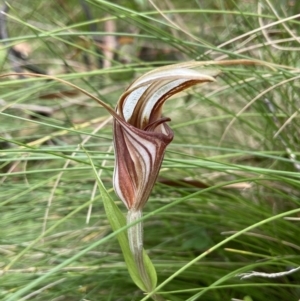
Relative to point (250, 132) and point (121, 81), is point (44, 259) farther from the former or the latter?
point (121, 81)

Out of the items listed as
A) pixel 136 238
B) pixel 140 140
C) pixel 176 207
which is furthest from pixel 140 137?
pixel 176 207

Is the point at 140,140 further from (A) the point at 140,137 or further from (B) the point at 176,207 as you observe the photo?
(B) the point at 176,207

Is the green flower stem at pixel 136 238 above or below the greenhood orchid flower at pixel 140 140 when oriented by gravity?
below

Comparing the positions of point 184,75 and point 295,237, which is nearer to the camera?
point 184,75

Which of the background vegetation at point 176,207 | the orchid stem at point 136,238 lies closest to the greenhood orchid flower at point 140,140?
the orchid stem at point 136,238

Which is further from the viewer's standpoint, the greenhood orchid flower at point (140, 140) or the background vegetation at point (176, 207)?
the background vegetation at point (176, 207)

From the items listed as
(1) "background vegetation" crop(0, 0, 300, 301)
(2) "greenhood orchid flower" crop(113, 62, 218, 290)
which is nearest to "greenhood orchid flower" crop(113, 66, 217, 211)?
(2) "greenhood orchid flower" crop(113, 62, 218, 290)

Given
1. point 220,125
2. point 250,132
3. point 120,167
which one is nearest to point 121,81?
point 220,125

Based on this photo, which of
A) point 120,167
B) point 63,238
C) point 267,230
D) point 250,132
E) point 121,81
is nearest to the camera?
point 120,167

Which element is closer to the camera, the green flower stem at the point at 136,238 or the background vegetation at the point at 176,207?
the green flower stem at the point at 136,238

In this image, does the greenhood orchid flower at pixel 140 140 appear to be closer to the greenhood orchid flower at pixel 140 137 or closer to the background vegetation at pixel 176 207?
the greenhood orchid flower at pixel 140 137

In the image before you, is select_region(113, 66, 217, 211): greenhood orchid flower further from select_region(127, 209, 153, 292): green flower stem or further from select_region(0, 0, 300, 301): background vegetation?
select_region(0, 0, 300, 301): background vegetation
